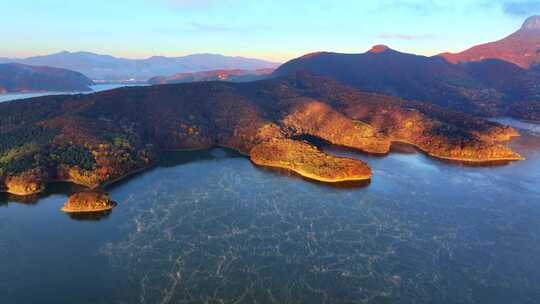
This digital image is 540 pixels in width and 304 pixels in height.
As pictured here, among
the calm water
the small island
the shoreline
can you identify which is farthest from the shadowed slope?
the small island

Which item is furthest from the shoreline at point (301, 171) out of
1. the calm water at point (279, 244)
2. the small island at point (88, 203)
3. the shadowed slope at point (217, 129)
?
the small island at point (88, 203)

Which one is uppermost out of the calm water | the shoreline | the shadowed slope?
the shadowed slope

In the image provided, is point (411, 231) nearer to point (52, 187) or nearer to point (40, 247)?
point (40, 247)

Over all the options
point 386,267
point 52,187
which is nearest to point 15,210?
point 52,187

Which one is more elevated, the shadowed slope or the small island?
the shadowed slope

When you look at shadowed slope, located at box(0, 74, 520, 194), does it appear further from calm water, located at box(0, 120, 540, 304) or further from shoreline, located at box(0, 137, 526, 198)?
calm water, located at box(0, 120, 540, 304)

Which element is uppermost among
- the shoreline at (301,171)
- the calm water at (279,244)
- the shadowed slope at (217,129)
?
the shadowed slope at (217,129)

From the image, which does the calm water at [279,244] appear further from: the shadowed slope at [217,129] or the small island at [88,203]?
the shadowed slope at [217,129]

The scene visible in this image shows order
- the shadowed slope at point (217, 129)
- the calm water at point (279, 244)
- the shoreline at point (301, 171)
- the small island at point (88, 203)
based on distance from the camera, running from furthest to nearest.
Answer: the shadowed slope at point (217, 129) → the shoreline at point (301, 171) → the small island at point (88, 203) → the calm water at point (279, 244)
